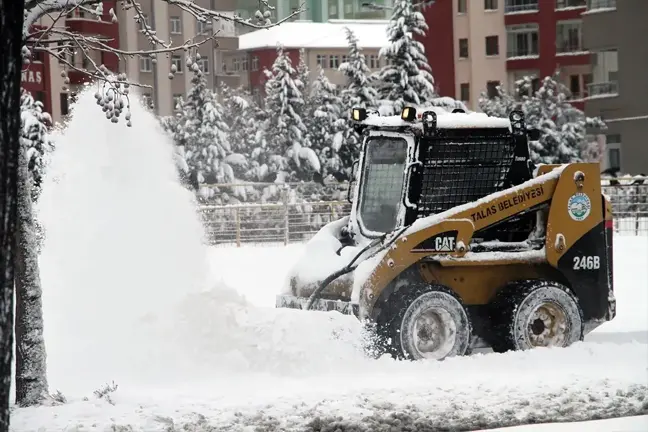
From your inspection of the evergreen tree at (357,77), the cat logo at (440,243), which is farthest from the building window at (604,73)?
the cat logo at (440,243)

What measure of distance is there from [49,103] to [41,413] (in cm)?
4847

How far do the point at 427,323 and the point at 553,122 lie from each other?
39.4 meters

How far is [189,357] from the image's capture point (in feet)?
43.1

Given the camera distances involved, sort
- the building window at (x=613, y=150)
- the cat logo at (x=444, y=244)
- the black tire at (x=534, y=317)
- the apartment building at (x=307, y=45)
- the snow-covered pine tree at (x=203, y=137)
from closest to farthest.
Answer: the cat logo at (x=444, y=244), the black tire at (x=534, y=317), the snow-covered pine tree at (x=203, y=137), the building window at (x=613, y=150), the apartment building at (x=307, y=45)

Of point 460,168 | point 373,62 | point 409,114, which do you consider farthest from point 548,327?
point 373,62

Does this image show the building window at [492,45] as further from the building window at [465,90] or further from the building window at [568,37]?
the building window at [568,37]

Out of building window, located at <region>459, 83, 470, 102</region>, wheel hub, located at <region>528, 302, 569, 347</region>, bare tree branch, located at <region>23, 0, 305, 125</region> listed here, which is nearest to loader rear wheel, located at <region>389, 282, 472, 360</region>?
wheel hub, located at <region>528, 302, 569, 347</region>

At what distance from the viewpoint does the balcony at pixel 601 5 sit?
50.3 meters

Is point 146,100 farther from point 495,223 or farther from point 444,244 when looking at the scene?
point 444,244

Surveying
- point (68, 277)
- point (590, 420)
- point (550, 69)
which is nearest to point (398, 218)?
point (590, 420)

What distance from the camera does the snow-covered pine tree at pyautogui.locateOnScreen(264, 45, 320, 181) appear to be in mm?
50156

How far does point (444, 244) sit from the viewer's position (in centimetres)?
1338

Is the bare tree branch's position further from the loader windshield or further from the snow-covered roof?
the snow-covered roof

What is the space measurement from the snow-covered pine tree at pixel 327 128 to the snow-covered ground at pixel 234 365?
95.1 ft
